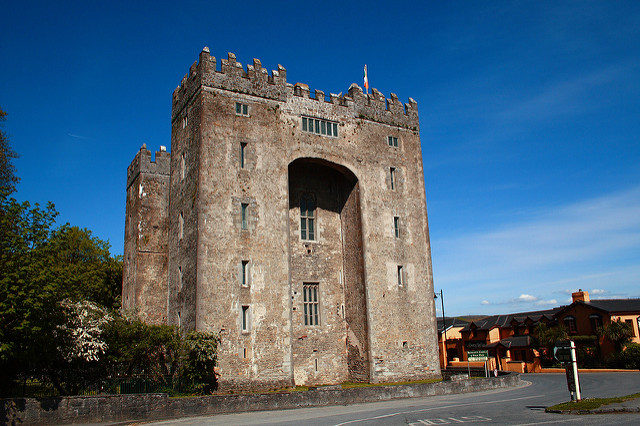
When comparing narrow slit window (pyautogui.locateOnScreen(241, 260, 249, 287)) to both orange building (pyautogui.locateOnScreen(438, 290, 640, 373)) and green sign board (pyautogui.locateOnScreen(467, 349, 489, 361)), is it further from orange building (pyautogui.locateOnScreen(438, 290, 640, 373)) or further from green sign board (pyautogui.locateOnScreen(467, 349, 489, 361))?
orange building (pyautogui.locateOnScreen(438, 290, 640, 373))

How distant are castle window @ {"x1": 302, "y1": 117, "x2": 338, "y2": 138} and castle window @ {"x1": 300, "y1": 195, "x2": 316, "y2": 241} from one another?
438 centimetres

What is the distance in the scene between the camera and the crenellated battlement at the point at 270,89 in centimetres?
2927

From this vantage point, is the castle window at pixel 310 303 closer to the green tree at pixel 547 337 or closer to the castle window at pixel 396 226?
the castle window at pixel 396 226

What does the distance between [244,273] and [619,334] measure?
35567mm

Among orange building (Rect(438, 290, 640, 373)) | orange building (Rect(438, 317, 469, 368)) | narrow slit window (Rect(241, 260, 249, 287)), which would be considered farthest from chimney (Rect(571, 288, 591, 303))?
narrow slit window (Rect(241, 260, 249, 287))

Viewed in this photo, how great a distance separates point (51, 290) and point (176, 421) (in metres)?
6.49

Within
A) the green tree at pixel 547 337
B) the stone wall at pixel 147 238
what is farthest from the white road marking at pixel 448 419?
the green tree at pixel 547 337

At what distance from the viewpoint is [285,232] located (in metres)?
29.1

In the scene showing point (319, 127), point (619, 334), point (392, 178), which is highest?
point (319, 127)

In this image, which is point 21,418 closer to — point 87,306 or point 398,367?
point 87,306

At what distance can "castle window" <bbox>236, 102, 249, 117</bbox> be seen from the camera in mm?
29422

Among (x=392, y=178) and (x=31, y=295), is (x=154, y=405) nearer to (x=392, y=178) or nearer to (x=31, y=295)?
(x=31, y=295)

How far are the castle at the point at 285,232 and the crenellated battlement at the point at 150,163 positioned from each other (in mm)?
78

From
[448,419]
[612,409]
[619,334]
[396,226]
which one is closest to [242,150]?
[396,226]
